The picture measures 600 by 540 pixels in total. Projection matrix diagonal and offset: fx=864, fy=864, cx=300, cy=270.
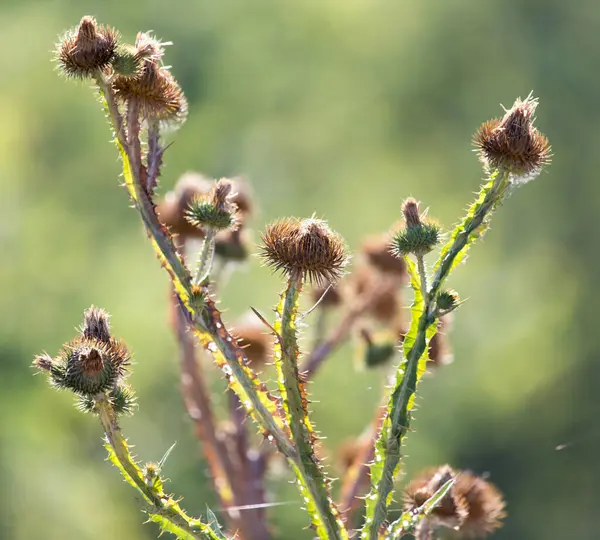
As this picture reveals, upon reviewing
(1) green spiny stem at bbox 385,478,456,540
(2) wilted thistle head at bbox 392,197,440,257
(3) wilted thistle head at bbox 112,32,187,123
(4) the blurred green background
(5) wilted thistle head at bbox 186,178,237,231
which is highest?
(4) the blurred green background

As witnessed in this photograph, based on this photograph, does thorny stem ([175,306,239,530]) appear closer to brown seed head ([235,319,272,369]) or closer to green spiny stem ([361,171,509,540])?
brown seed head ([235,319,272,369])

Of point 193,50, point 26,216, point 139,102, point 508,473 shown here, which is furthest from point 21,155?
point 139,102

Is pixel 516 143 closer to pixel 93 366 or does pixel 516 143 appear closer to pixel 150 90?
pixel 150 90

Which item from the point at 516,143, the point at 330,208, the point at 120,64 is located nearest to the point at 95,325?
the point at 120,64

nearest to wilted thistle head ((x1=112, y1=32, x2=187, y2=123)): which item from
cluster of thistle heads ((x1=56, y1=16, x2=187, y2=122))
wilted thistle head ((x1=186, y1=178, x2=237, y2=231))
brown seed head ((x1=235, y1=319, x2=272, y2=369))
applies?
cluster of thistle heads ((x1=56, y1=16, x2=187, y2=122))

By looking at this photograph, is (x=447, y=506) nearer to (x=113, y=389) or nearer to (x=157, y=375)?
(x=113, y=389)

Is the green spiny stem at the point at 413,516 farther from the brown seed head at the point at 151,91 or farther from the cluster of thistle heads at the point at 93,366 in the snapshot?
the brown seed head at the point at 151,91
